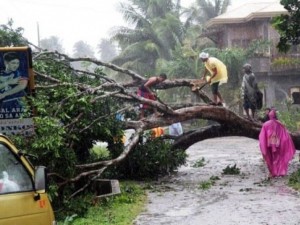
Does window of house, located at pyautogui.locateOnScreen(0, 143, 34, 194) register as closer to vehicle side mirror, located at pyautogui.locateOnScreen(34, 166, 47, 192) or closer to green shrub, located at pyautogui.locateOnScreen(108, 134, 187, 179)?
vehicle side mirror, located at pyautogui.locateOnScreen(34, 166, 47, 192)

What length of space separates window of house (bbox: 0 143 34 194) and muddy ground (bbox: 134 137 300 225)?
340 centimetres

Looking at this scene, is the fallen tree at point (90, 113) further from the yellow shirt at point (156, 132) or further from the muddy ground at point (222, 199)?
the muddy ground at point (222, 199)

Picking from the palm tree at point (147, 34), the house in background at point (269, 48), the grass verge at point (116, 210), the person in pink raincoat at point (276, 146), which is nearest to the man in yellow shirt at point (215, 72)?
the person in pink raincoat at point (276, 146)

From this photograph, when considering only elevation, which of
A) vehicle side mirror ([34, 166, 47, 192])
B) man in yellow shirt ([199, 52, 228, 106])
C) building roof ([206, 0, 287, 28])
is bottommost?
vehicle side mirror ([34, 166, 47, 192])

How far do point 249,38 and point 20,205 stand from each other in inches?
1105

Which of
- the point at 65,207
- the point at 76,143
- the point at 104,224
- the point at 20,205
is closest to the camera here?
the point at 20,205

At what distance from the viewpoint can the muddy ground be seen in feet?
26.7

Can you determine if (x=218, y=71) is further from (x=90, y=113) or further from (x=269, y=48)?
(x=269, y=48)

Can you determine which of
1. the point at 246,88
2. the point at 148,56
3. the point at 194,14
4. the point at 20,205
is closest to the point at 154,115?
the point at 246,88

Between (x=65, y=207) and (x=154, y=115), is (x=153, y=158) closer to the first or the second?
(x=154, y=115)

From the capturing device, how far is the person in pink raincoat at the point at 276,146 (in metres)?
12.1

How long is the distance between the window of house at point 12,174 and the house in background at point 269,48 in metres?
22.6

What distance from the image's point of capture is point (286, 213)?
841 centimetres

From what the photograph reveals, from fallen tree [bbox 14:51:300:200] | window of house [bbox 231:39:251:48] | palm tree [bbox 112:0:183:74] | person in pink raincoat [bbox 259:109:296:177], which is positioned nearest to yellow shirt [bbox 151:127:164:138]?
fallen tree [bbox 14:51:300:200]
